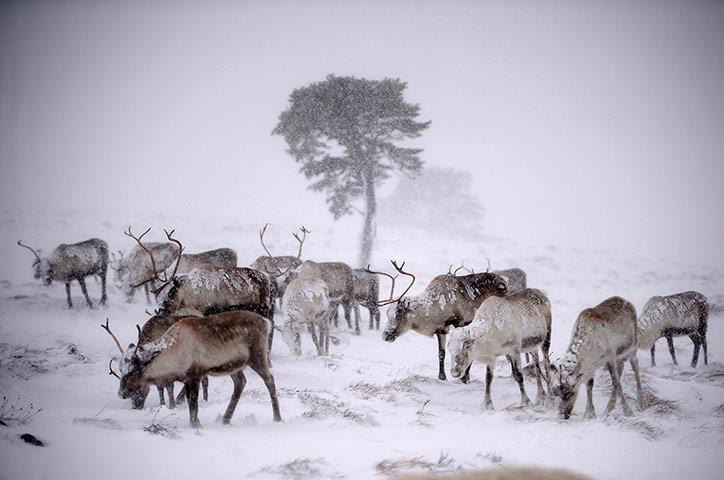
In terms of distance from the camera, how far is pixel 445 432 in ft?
19.2

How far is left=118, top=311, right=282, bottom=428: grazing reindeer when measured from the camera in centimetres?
590

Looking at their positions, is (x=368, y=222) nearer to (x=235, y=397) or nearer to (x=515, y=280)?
(x=515, y=280)

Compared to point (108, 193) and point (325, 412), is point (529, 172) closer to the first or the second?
point (108, 193)

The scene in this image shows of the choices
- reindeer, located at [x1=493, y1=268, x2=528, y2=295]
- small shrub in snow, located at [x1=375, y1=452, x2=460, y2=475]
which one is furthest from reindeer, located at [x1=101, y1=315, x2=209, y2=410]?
reindeer, located at [x1=493, y1=268, x2=528, y2=295]

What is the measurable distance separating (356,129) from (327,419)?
2190cm

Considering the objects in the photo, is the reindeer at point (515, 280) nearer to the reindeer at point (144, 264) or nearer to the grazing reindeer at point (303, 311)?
the grazing reindeer at point (303, 311)

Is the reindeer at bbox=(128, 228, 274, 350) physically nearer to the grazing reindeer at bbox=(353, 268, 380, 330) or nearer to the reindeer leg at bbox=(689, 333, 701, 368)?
the grazing reindeer at bbox=(353, 268, 380, 330)

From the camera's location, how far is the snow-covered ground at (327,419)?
14.4ft

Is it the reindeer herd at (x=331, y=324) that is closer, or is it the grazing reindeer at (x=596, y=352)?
the reindeer herd at (x=331, y=324)

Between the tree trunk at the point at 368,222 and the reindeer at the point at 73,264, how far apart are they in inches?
529

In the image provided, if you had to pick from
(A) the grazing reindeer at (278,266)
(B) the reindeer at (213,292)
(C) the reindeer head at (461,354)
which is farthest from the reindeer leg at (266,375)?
(A) the grazing reindeer at (278,266)

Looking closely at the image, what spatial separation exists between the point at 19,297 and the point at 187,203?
5794 cm

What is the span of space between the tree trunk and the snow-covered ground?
987cm

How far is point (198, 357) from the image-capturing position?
590 centimetres
